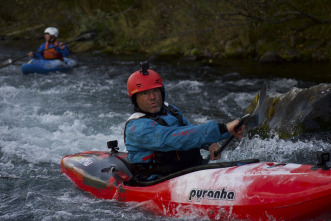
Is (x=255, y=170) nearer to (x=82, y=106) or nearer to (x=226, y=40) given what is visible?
(x=82, y=106)

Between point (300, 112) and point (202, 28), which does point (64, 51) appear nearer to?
point (202, 28)

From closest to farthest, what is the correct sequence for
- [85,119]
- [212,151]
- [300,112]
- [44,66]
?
[212,151]
[300,112]
[85,119]
[44,66]

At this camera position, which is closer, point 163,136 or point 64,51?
point 163,136

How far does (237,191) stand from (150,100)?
42.3 inches

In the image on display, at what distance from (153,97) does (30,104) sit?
5.88 metres

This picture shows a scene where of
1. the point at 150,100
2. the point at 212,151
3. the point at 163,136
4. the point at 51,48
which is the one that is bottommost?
the point at 212,151

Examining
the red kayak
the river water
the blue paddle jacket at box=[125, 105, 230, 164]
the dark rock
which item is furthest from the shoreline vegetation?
the red kayak

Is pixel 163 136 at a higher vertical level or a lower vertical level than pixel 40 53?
lower

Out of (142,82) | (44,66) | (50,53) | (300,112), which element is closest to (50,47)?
(50,53)

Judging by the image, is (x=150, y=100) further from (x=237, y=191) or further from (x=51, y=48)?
(x=51, y=48)

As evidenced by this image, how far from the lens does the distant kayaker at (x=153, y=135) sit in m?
3.66

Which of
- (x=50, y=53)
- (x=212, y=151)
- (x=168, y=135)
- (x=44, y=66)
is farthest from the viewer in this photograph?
(x=50, y=53)

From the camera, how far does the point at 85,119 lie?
7.91 meters

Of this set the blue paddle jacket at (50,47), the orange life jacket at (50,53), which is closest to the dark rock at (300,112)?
the blue paddle jacket at (50,47)
